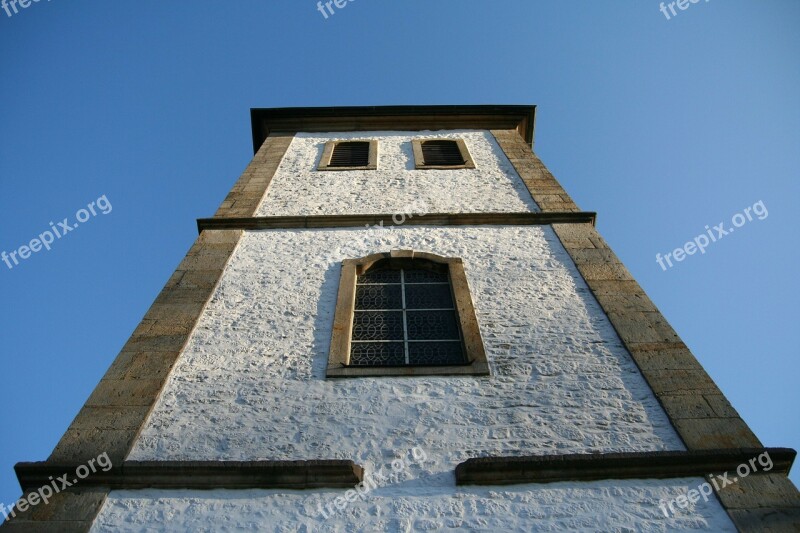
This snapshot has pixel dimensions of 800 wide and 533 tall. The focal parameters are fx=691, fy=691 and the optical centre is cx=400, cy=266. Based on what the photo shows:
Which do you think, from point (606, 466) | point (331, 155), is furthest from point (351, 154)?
point (606, 466)

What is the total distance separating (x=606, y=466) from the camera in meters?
5.02

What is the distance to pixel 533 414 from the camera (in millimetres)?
5637

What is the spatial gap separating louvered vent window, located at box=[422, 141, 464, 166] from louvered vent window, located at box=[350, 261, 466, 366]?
13.8 ft

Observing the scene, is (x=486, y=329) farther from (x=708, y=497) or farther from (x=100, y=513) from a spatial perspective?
(x=100, y=513)

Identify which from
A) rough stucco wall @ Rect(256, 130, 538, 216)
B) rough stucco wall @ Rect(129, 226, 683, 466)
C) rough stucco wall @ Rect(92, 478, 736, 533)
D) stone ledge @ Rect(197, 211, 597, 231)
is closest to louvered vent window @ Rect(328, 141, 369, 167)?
rough stucco wall @ Rect(256, 130, 538, 216)

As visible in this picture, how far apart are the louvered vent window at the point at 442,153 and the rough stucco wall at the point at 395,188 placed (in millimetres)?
279

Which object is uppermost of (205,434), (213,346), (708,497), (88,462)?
(213,346)

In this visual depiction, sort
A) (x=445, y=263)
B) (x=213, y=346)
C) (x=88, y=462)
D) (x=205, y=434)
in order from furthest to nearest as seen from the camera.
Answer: (x=445, y=263), (x=213, y=346), (x=205, y=434), (x=88, y=462)

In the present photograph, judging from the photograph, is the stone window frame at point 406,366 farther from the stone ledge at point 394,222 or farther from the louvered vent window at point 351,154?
the louvered vent window at point 351,154

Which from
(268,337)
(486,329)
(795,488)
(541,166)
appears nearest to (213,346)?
(268,337)

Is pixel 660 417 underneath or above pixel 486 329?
underneath

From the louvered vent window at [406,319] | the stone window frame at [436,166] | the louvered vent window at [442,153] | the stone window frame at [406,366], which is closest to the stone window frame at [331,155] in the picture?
the stone window frame at [436,166]

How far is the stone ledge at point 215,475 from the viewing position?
4.95 meters

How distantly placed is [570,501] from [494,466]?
0.57 metres
